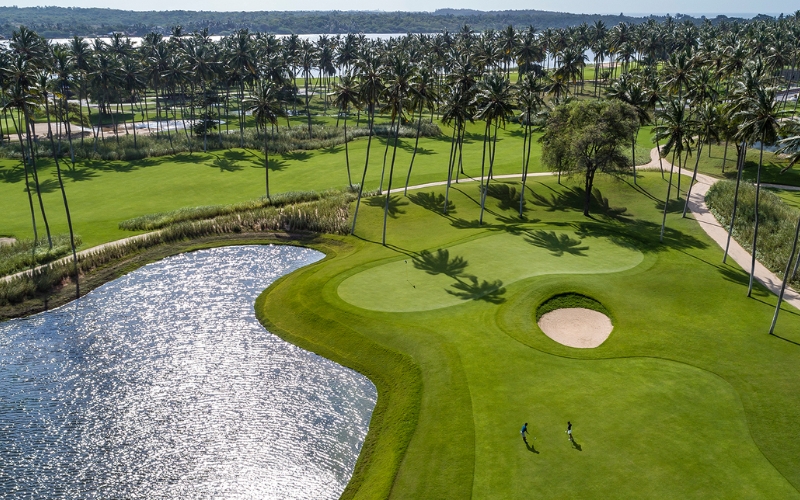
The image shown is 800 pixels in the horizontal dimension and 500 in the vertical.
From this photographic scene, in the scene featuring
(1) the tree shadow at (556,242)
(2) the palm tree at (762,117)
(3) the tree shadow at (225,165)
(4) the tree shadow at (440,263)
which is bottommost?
(4) the tree shadow at (440,263)

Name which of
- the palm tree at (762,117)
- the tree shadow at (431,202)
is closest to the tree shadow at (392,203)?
the tree shadow at (431,202)

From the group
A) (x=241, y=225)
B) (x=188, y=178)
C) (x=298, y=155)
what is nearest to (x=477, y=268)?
(x=241, y=225)

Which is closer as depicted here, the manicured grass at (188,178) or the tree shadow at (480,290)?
the tree shadow at (480,290)

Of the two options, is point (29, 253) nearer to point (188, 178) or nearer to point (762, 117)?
point (188, 178)

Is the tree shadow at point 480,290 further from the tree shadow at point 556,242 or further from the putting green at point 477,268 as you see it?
the tree shadow at point 556,242

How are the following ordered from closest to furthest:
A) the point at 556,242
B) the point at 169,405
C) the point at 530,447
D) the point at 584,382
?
the point at 530,447
the point at 169,405
the point at 584,382
the point at 556,242

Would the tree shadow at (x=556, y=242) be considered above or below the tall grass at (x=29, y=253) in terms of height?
above
